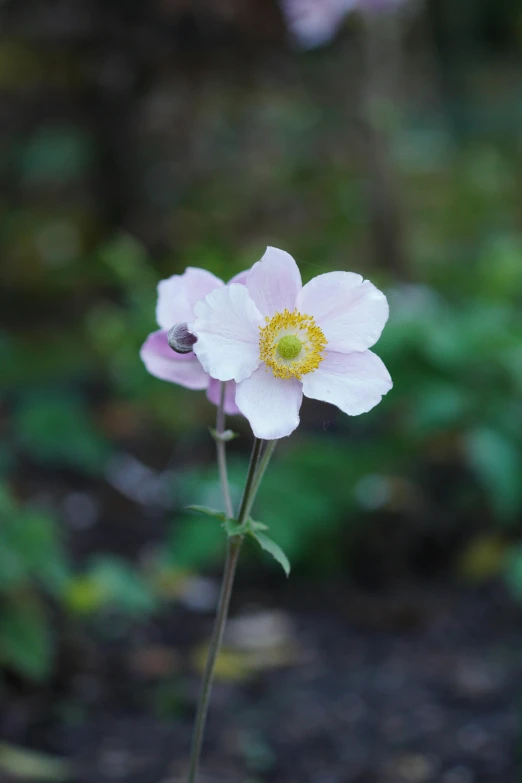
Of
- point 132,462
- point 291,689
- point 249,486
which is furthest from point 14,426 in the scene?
point 249,486

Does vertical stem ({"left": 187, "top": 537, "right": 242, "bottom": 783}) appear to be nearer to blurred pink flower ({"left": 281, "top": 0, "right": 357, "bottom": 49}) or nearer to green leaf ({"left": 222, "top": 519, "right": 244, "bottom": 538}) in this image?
green leaf ({"left": 222, "top": 519, "right": 244, "bottom": 538})

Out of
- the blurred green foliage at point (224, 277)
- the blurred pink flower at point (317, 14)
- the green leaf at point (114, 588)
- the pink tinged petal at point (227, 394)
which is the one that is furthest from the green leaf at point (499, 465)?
the blurred pink flower at point (317, 14)

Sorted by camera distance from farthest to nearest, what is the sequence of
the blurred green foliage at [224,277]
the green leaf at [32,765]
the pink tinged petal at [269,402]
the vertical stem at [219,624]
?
the blurred green foliage at [224,277] < the green leaf at [32,765] < the vertical stem at [219,624] < the pink tinged petal at [269,402]

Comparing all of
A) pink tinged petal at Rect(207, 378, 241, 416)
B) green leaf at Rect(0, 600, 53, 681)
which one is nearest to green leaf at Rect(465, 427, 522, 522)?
green leaf at Rect(0, 600, 53, 681)

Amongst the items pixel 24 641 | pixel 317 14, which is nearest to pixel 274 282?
pixel 24 641

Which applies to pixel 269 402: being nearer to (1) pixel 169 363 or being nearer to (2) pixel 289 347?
(2) pixel 289 347

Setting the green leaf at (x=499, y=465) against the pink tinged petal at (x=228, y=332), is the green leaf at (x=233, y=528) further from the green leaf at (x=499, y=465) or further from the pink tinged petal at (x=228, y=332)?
the green leaf at (x=499, y=465)
